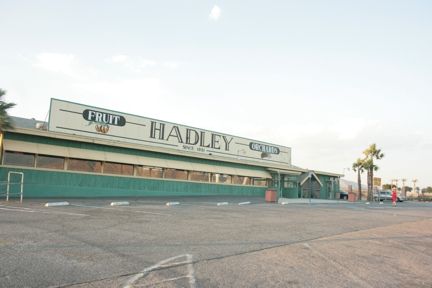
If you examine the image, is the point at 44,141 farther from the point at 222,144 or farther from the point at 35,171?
the point at 222,144

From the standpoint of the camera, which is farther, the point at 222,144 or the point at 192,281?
the point at 222,144

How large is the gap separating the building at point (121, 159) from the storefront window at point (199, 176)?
8 cm

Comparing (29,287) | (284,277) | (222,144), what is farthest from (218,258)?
(222,144)

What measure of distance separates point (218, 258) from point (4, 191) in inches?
651

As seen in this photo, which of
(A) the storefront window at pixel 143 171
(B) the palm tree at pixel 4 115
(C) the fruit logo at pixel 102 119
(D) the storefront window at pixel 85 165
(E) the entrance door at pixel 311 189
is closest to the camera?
(B) the palm tree at pixel 4 115

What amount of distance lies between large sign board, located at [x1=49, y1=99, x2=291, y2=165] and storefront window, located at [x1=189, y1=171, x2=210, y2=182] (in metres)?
2.61

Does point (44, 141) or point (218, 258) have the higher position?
point (44, 141)

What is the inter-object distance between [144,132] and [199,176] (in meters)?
5.65

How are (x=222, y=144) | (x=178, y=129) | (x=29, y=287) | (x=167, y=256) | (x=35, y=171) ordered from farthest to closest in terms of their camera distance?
(x=222, y=144) < (x=178, y=129) < (x=35, y=171) < (x=167, y=256) < (x=29, y=287)

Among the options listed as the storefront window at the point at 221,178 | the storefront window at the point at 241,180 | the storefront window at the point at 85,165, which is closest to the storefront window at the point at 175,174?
the storefront window at the point at 221,178

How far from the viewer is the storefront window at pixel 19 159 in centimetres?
1911

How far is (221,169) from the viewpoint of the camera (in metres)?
30.7

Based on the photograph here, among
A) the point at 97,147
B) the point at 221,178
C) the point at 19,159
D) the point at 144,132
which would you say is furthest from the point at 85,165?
the point at 221,178

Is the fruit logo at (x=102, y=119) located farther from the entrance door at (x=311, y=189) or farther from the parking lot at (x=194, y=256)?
the entrance door at (x=311, y=189)
